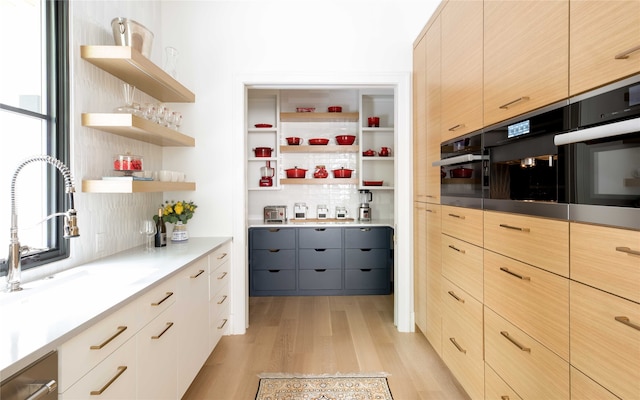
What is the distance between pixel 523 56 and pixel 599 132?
59 centimetres

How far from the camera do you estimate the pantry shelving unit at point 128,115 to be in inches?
76.9

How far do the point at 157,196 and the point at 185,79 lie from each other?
1.05 m

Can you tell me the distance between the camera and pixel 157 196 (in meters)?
2.95

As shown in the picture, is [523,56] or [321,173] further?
[321,173]

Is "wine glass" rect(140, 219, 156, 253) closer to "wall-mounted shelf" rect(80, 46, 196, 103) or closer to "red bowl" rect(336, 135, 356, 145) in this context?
"wall-mounted shelf" rect(80, 46, 196, 103)

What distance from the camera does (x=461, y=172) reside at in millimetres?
2055

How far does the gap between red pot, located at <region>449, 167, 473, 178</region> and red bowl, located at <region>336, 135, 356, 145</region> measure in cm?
221

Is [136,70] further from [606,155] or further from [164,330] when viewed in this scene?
[606,155]

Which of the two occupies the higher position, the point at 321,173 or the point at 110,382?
the point at 321,173

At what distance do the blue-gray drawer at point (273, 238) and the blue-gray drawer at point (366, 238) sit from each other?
0.64 m

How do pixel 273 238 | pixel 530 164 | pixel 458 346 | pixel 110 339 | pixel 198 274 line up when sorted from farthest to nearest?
pixel 273 238 → pixel 198 274 → pixel 458 346 → pixel 530 164 → pixel 110 339

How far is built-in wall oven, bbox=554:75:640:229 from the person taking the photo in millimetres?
959

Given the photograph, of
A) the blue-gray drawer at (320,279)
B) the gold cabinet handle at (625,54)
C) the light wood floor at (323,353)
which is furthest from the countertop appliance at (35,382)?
the blue-gray drawer at (320,279)

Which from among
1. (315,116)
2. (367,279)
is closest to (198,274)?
(367,279)
